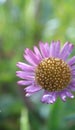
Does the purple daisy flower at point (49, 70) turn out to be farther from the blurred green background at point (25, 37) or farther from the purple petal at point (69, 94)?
the blurred green background at point (25, 37)

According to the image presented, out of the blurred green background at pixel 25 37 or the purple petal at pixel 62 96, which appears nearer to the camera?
the purple petal at pixel 62 96

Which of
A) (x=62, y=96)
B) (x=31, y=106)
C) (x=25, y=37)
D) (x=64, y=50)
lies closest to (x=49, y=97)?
(x=62, y=96)

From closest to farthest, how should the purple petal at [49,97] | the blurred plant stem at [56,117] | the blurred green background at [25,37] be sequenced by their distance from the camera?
the purple petal at [49,97]
the blurred plant stem at [56,117]
the blurred green background at [25,37]

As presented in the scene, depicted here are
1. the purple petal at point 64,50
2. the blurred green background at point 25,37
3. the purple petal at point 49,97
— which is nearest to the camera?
the purple petal at point 49,97

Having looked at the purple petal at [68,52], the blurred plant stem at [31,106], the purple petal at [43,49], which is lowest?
the purple petal at [68,52]

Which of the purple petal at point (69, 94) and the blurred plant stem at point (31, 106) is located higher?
the blurred plant stem at point (31, 106)

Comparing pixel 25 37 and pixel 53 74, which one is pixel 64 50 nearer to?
pixel 53 74

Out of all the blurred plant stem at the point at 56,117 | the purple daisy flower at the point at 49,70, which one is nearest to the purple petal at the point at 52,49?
the purple daisy flower at the point at 49,70

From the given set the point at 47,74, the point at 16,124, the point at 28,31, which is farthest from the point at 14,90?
the point at 47,74
